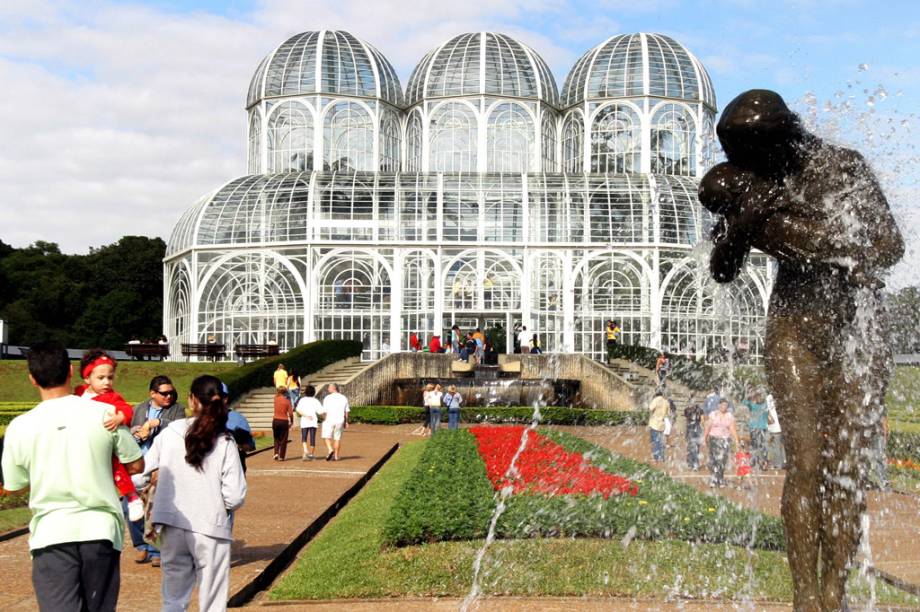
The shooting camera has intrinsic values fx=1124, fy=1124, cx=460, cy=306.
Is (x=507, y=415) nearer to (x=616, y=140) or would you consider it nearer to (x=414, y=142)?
(x=616, y=140)

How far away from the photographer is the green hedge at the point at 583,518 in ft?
29.2

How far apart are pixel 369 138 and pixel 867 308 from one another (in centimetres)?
4423

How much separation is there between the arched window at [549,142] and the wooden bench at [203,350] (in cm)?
1740

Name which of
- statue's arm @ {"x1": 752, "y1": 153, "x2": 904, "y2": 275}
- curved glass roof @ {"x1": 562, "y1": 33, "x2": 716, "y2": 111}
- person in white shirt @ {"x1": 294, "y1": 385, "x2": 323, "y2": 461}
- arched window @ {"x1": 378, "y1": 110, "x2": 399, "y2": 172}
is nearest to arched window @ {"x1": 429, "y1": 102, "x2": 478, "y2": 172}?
arched window @ {"x1": 378, "y1": 110, "x2": 399, "y2": 172}

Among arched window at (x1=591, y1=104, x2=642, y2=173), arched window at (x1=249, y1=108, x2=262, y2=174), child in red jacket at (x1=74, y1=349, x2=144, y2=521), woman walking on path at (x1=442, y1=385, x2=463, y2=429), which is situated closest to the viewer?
child in red jacket at (x1=74, y1=349, x2=144, y2=521)

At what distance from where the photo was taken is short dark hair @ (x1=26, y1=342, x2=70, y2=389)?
187 inches

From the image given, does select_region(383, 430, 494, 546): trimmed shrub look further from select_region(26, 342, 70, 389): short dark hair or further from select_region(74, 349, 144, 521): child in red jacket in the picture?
select_region(26, 342, 70, 389): short dark hair

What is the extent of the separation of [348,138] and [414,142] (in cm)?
308

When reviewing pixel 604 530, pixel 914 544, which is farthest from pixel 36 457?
pixel 914 544

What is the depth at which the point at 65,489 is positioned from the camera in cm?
462

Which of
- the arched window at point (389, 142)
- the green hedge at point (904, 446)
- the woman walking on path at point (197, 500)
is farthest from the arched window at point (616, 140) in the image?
the woman walking on path at point (197, 500)

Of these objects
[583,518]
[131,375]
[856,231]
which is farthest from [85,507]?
[131,375]

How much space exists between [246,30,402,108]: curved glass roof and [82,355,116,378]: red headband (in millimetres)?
42218

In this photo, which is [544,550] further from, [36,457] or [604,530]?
[36,457]
